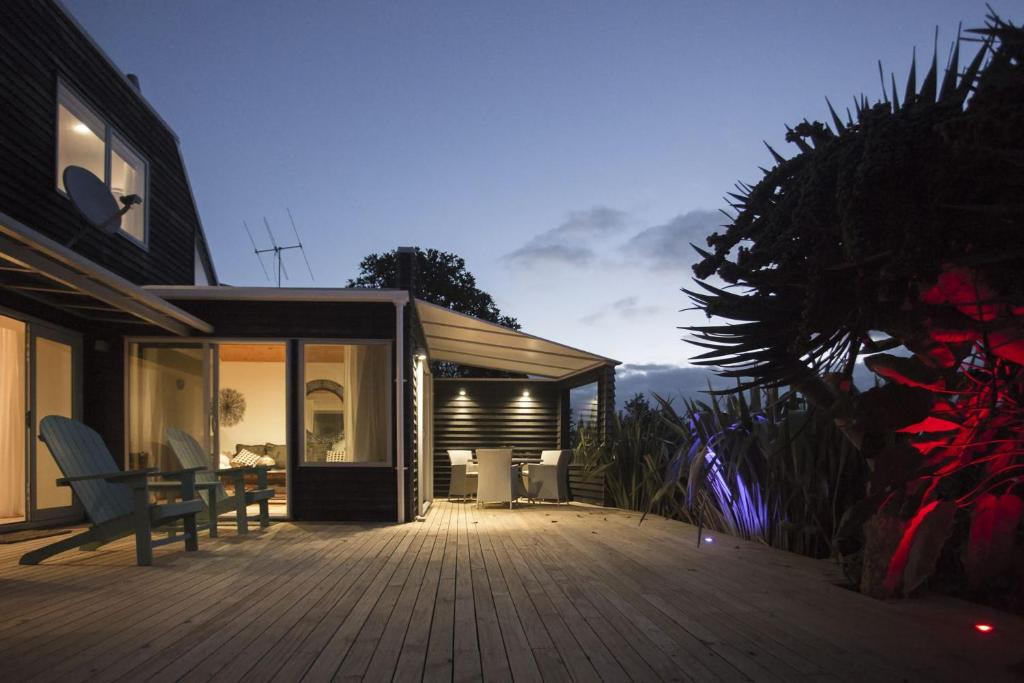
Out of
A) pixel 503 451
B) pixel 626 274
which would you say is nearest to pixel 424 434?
pixel 503 451

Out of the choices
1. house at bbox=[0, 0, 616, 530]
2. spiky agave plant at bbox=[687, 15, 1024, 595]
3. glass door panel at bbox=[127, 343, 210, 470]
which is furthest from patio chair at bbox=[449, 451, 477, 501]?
spiky agave plant at bbox=[687, 15, 1024, 595]

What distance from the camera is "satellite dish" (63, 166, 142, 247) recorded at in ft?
24.0

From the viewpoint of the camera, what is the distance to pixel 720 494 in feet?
20.9

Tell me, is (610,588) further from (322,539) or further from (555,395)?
(555,395)

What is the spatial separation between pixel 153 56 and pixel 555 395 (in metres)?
11.9

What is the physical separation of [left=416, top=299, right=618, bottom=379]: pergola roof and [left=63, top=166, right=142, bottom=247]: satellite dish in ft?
10.3

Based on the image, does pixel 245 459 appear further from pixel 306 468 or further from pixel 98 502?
pixel 98 502

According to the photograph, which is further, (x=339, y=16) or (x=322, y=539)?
(x=339, y=16)

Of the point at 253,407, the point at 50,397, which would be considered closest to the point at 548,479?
the point at 253,407

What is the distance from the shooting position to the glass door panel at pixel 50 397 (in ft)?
23.3

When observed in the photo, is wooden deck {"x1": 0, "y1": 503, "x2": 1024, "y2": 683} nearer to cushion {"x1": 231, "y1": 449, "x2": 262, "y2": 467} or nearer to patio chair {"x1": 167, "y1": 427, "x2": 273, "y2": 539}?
patio chair {"x1": 167, "y1": 427, "x2": 273, "y2": 539}

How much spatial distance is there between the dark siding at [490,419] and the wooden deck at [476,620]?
740 cm

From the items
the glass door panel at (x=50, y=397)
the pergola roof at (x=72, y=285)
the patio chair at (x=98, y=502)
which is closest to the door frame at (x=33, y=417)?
the glass door panel at (x=50, y=397)

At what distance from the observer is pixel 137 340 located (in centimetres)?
802
